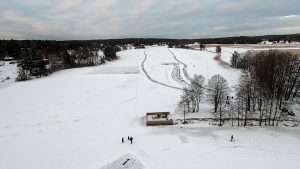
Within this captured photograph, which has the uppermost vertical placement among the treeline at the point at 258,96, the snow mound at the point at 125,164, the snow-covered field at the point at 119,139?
the treeline at the point at 258,96

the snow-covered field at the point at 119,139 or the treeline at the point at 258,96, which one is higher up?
the treeline at the point at 258,96

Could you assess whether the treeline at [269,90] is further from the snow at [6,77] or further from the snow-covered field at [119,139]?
the snow at [6,77]

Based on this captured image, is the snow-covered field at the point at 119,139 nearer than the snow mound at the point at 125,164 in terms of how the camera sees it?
No

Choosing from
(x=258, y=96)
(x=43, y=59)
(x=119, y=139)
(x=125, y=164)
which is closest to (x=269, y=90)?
(x=258, y=96)

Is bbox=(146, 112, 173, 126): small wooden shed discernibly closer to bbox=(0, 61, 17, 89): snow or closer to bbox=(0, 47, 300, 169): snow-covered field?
bbox=(0, 47, 300, 169): snow-covered field

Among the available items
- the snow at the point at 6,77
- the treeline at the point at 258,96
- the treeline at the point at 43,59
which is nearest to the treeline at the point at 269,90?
the treeline at the point at 258,96
